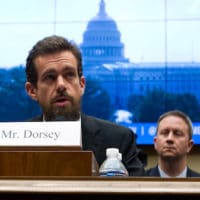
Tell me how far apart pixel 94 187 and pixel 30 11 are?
8.72ft

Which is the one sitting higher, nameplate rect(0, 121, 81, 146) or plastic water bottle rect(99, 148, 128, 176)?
nameplate rect(0, 121, 81, 146)

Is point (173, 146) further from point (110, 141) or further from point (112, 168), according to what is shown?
point (112, 168)

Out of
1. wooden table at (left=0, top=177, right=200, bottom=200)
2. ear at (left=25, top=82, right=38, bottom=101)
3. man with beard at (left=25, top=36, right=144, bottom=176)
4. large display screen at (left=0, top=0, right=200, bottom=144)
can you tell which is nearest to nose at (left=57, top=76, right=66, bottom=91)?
man with beard at (left=25, top=36, right=144, bottom=176)

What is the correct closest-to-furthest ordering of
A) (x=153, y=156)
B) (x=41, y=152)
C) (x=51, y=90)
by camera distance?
1. (x=41, y=152)
2. (x=51, y=90)
3. (x=153, y=156)

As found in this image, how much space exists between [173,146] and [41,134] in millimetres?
1246

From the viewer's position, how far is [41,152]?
1215mm

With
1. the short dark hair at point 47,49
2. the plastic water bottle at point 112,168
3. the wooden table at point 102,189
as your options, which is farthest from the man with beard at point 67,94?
the wooden table at point 102,189

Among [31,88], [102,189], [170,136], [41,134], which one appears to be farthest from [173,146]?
[102,189]

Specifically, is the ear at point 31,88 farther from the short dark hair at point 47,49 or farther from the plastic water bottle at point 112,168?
the plastic water bottle at point 112,168

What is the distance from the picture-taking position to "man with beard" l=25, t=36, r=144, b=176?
5.49 feet

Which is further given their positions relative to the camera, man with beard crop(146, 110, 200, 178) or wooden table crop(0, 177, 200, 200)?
man with beard crop(146, 110, 200, 178)

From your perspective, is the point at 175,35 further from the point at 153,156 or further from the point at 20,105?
the point at 20,105

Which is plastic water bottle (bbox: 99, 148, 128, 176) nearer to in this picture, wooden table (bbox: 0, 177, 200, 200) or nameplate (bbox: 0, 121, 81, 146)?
nameplate (bbox: 0, 121, 81, 146)
